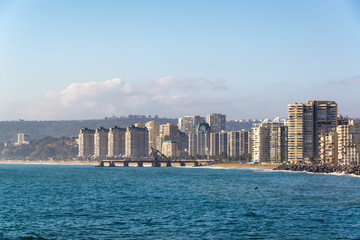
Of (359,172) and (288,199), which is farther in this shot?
(359,172)

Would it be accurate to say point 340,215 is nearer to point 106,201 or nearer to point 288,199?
point 288,199

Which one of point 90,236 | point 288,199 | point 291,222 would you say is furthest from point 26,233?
point 288,199

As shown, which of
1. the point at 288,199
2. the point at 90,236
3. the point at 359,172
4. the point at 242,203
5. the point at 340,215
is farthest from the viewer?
the point at 359,172

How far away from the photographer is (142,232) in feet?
185

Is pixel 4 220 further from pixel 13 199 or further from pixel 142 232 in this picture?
pixel 13 199

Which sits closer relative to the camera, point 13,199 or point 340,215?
point 340,215

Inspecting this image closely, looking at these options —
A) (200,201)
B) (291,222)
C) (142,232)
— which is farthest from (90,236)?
(200,201)

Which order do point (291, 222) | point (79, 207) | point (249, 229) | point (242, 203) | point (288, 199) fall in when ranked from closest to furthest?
1. point (249, 229)
2. point (291, 222)
3. point (79, 207)
4. point (242, 203)
5. point (288, 199)

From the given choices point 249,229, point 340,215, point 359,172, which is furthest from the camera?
point 359,172

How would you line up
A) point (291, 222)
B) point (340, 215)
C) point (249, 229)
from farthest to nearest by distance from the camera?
point (340, 215)
point (291, 222)
point (249, 229)

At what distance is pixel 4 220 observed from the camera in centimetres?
6638

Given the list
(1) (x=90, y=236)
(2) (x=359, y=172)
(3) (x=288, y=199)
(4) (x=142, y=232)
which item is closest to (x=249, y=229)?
(4) (x=142, y=232)

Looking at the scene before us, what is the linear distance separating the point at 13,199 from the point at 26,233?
3992 centimetres

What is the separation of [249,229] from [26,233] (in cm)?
2102
